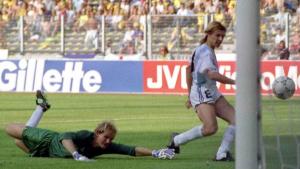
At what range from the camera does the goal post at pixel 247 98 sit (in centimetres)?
582

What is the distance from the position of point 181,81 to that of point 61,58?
4.55m

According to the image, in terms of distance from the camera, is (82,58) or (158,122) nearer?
(158,122)

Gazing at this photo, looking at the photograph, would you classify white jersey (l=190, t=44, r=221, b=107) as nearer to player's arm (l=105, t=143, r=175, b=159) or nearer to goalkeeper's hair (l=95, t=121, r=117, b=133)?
player's arm (l=105, t=143, r=175, b=159)

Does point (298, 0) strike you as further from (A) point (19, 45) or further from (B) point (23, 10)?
(B) point (23, 10)

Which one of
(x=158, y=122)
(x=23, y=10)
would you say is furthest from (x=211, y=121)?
(x=23, y=10)

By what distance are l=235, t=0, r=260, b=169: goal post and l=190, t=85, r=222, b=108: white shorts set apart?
22.0 ft

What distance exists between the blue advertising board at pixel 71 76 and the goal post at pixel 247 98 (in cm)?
2571

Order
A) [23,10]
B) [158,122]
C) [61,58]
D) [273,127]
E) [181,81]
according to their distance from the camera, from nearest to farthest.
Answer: [273,127] < [158,122] < [181,81] < [61,58] < [23,10]

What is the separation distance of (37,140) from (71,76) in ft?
64.5

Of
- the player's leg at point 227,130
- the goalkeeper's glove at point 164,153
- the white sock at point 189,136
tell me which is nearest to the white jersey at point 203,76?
the player's leg at point 227,130

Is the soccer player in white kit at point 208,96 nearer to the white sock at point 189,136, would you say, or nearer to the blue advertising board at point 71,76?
the white sock at point 189,136

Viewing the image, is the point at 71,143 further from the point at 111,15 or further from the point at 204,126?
the point at 111,15

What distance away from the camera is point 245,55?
584 cm

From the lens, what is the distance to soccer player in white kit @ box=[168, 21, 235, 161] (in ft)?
40.7
